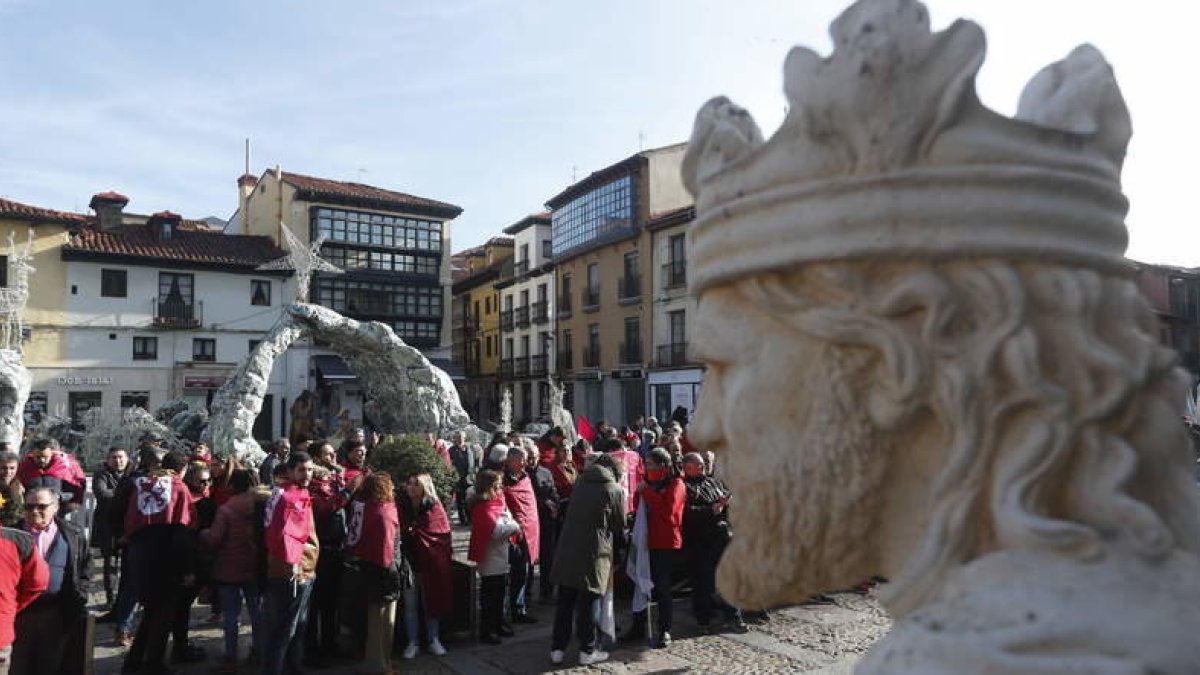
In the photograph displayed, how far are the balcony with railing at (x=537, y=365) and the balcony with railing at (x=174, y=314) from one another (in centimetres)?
1423

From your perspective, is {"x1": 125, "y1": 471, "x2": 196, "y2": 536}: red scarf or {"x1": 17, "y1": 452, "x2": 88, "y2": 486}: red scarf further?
{"x1": 17, "y1": 452, "x2": 88, "y2": 486}: red scarf

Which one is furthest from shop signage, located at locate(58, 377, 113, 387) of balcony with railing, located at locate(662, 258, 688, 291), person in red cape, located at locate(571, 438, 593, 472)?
person in red cape, located at locate(571, 438, 593, 472)

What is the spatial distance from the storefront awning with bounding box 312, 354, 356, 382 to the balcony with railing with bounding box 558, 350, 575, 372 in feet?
29.2

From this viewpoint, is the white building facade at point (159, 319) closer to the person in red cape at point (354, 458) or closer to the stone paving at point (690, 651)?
the person in red cape at point (354, 458)

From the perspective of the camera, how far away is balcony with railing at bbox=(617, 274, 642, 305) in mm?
30141

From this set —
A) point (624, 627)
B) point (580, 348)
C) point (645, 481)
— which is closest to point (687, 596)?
point (624, 627)

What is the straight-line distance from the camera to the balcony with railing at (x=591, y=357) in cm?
3297

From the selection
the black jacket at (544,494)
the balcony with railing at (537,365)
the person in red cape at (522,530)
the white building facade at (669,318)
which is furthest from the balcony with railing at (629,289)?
the person in red cape at (522,530)

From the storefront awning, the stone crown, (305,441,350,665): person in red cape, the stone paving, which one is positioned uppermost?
the storefront awning

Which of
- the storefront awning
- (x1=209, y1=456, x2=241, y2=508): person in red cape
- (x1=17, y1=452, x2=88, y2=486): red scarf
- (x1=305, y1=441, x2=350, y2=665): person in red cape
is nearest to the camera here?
(x1=305, y1=441, x2=350, y2=665): person in red cape

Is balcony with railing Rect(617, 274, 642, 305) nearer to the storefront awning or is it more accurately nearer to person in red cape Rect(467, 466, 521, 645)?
the storefront awning

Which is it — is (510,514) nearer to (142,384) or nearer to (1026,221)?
(1026,221)

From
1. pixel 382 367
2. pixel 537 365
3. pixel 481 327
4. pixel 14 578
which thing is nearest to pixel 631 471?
pixel 14 578

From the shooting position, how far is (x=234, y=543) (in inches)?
220
